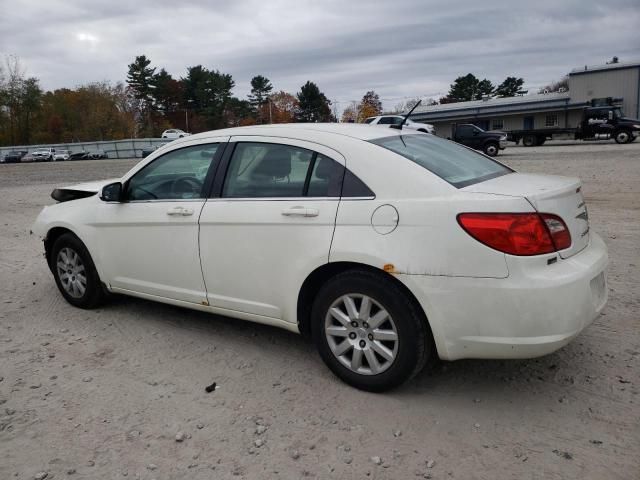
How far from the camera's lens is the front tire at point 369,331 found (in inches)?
125

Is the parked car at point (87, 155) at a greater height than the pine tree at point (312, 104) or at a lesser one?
lesser

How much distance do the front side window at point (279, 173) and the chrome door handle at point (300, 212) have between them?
11 centimetres

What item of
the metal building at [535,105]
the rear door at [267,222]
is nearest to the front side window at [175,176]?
the rear door at [267,222]

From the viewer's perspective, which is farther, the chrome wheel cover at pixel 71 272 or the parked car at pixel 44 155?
the parked car at pixel 44 155

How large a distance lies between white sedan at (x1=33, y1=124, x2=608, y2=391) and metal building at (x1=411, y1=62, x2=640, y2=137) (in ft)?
145

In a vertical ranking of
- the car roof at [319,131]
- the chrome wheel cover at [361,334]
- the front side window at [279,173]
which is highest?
the car roof at [319,131]

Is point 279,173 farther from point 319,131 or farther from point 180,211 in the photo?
point 180,211

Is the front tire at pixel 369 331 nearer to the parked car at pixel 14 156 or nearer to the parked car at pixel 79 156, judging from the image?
the parked car at pixel 79 156

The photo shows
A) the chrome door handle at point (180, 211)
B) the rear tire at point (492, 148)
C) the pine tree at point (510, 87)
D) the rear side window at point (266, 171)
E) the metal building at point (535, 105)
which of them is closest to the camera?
the rear side window at point (266, 171)

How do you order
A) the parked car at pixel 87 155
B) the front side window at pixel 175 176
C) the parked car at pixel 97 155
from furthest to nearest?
the parked car at pixel 87 155 < the parked car at pixel 97 155 < the front side window at pixel 175 176

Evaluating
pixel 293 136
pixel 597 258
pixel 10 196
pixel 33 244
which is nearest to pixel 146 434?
pixel 293 136

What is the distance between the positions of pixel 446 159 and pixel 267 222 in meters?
1.27

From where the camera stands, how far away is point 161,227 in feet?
14.1

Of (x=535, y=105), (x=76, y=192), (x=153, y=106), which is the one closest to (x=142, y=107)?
(x=153, y=106)
